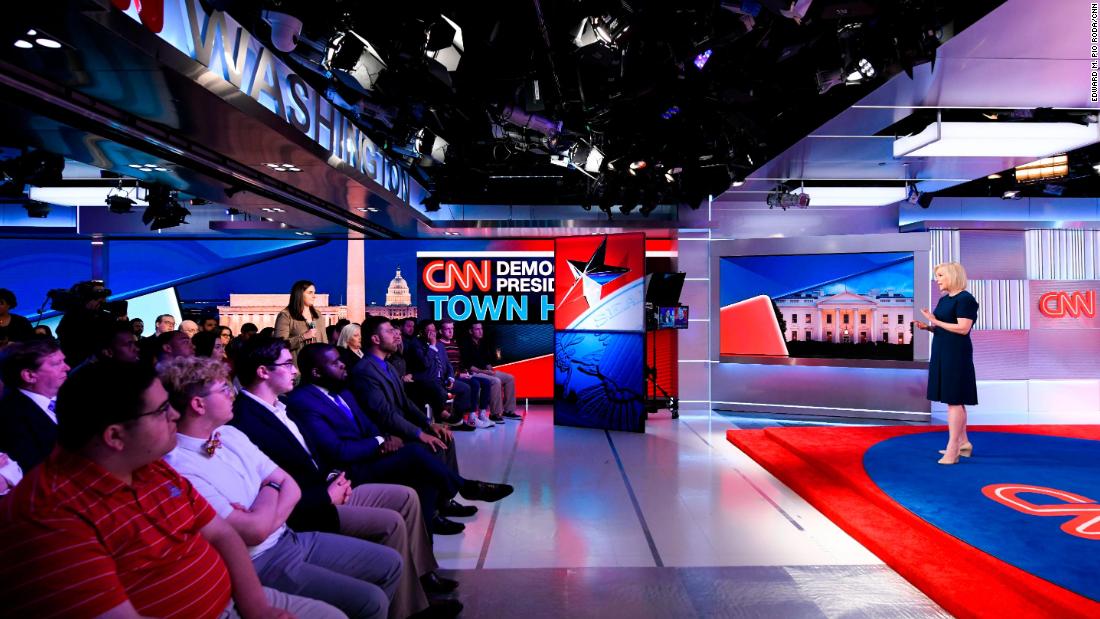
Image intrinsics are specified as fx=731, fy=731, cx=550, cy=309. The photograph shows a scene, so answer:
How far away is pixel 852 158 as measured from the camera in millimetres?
7312

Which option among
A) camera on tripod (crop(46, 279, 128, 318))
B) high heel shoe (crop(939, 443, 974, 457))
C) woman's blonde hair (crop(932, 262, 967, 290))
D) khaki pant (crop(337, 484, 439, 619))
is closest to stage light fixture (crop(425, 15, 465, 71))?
khaki pant (crop(337, 484, 439, 619))

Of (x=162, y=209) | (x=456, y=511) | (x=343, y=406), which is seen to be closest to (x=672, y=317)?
(x=456, y=511)

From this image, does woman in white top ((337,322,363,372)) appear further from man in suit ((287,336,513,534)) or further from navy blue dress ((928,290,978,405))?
navy blue dress ((928,290,978,405))

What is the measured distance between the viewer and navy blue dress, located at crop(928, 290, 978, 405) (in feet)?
17.3

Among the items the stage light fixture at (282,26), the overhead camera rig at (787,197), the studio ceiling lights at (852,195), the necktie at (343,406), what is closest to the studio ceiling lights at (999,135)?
the overhead camera rig at (787,197)

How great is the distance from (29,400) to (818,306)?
8286mm

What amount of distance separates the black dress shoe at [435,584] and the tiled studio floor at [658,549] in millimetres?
76

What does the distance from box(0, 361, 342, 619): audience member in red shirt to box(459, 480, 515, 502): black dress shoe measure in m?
2.65

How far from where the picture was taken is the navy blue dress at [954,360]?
17.3 feet

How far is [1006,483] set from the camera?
4.85 metres

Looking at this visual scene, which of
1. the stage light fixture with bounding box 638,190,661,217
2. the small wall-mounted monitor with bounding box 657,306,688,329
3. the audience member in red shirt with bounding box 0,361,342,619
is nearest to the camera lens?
the audience member in red shirt with bounding box 0,361,342,619

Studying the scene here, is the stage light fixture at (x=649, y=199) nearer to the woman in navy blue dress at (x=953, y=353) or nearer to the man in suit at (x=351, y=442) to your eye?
the woman in navy blue dress at (x=953, y=353)

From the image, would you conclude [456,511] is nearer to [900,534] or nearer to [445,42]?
[900,534]

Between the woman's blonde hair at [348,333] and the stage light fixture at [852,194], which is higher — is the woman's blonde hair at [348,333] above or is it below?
below
